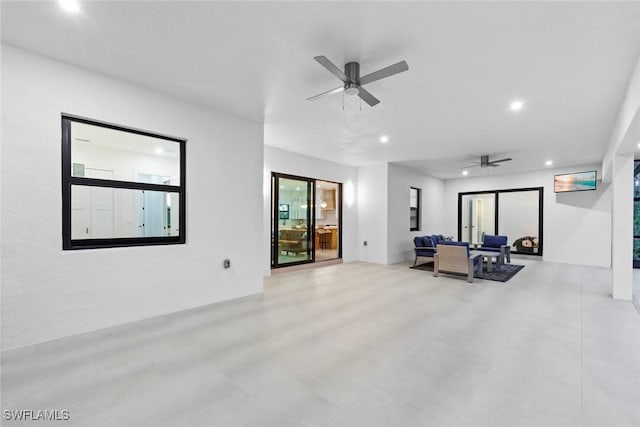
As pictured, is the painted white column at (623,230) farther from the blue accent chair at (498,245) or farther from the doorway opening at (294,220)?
the doorway opening at (294,220)

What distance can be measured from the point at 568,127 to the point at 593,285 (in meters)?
3.10

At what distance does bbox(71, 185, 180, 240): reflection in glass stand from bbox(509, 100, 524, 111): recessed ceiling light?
185 inches

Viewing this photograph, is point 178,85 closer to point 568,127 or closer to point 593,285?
point 568,127

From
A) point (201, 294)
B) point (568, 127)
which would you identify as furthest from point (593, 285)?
point (201, 294)

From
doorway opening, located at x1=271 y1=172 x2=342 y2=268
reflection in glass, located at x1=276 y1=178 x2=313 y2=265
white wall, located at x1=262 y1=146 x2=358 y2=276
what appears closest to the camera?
white wall, located at x1=262 y1=146 x2=358 y2=276

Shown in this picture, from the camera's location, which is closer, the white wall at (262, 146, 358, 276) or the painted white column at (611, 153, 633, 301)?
the painted white column at (611, 153, 633, 301)

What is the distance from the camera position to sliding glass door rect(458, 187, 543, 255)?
877 centimetres

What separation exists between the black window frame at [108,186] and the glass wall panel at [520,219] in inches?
385

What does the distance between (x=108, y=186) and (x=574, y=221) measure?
1083 centimetres

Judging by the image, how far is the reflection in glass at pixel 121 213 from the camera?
3123 millimetres

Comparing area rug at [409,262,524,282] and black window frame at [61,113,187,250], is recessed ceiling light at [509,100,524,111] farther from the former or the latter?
black window frame at [61,113,187,250]

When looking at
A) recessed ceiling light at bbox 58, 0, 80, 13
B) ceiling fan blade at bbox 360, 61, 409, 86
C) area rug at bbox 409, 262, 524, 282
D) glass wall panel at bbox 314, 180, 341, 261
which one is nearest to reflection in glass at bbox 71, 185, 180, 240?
→ recessed ceiling light at bbox 58, 0, 80, 13

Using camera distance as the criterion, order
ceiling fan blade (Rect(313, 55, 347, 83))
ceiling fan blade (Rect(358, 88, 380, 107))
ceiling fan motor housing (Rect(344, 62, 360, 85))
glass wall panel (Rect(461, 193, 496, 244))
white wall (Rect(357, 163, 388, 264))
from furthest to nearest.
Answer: glass wall panel (Rect(461, 193, 496, 244)) → white wall (Rect(357, 163, 388, 264)) → ceiling fan blade (Rect(358, 88, 380, 107)) → ceiling fan motor housing (Rect(344, 62, 360, 85)) → ceiling fan blade (Rect(313, 55, 347, 83))

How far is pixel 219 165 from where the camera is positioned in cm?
409
